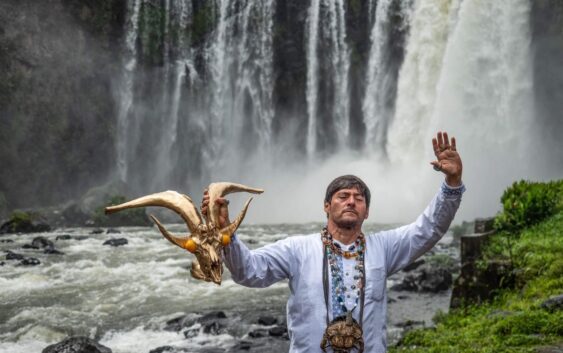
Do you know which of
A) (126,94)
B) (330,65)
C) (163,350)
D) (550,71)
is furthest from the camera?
(330,65)

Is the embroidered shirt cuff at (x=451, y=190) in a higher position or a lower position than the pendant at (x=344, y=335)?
higher

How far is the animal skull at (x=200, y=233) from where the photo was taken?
3213mm

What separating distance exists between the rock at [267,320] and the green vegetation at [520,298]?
3.11 metres

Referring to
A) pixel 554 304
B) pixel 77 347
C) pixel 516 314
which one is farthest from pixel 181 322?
pixel 554 304

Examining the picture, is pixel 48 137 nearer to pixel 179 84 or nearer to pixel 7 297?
pixel 179 84

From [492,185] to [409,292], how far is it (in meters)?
19.1

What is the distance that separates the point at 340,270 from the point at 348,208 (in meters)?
0.36

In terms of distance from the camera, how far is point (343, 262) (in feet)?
11.6

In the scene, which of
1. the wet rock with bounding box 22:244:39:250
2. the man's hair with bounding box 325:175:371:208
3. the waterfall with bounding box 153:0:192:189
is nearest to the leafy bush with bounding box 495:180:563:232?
the man's hair with bounding box 325:175:371:208

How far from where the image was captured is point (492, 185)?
103 ft

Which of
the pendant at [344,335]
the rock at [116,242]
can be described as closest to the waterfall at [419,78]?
the rock at [116,242]

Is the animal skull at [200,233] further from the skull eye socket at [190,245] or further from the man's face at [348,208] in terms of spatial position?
the man's face at [348,208]

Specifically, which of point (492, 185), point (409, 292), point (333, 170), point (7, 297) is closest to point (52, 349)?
point (7, 297)

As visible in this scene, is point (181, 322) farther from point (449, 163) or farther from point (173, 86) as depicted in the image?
point (173, 86)
